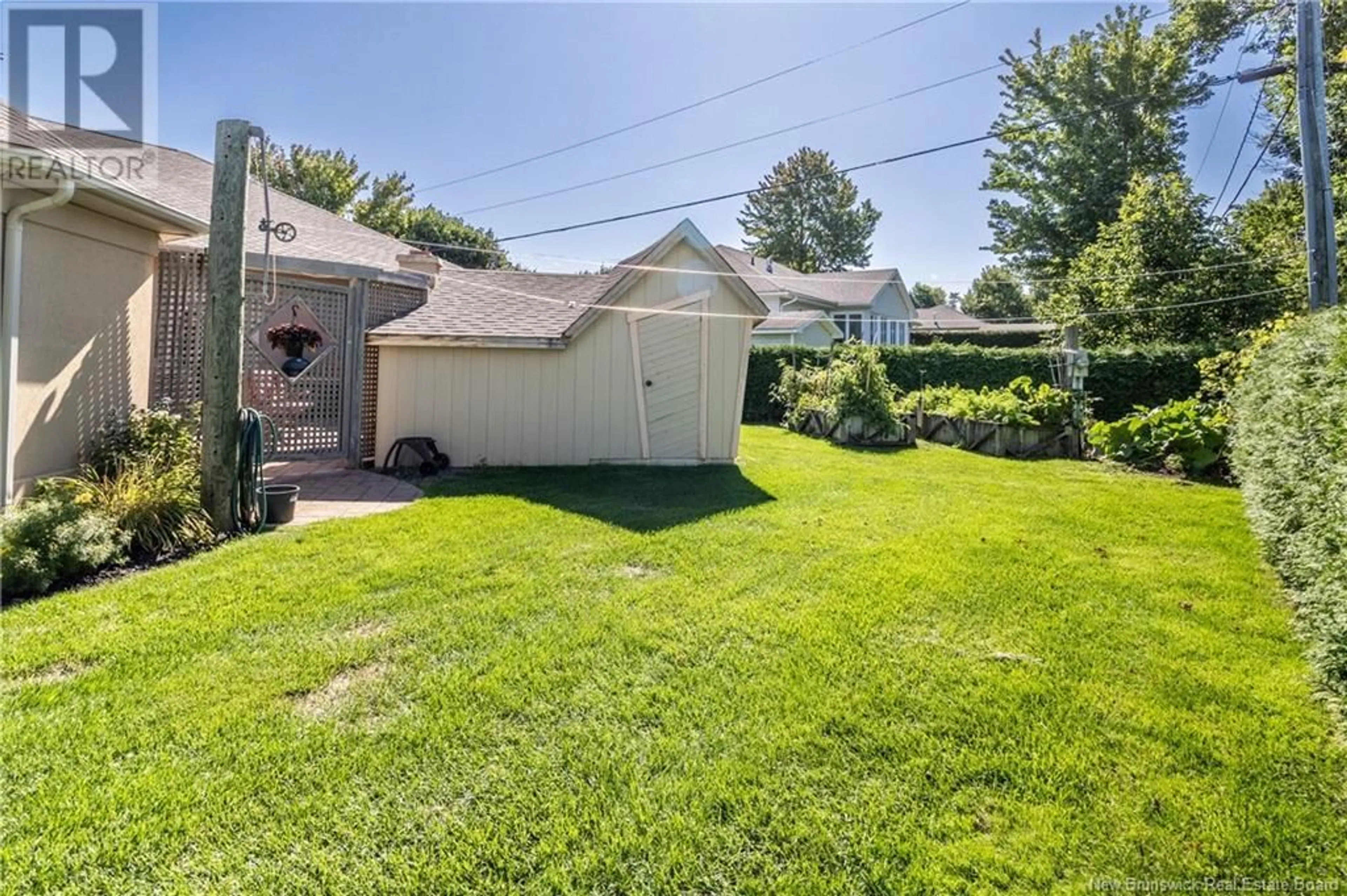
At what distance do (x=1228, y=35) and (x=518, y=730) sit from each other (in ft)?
95.5

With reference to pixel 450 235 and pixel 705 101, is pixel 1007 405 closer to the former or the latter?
pixel 705 101

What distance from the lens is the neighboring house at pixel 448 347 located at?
662 centimetres

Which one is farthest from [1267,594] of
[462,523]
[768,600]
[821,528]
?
[462,523]

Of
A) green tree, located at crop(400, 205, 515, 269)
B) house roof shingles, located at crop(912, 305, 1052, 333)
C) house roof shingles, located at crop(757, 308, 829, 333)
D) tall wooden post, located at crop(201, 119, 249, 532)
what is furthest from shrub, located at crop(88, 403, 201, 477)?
green tree, located at crop(400, 205, 515, 269)

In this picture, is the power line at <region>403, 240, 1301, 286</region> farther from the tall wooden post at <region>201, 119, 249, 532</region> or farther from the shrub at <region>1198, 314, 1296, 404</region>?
the shrub at <region>1198, 314, 1296, 404</region>

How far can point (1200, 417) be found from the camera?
29.7 ft

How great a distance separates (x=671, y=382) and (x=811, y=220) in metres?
40.6

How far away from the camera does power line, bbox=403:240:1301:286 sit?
341 inches

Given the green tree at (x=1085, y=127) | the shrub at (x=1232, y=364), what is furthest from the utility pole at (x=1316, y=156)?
the green tree at (x=1085, y=127)

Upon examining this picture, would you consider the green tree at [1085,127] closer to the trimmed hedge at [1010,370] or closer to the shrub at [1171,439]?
the trimmed hedge at [1010,370]

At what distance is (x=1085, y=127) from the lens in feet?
74.0

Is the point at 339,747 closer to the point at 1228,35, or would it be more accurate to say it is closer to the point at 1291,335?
the point at 1291,335

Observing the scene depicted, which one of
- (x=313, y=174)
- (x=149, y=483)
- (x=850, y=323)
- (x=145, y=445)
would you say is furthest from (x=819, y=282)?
(x=149, y=483)

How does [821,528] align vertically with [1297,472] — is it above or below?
below
